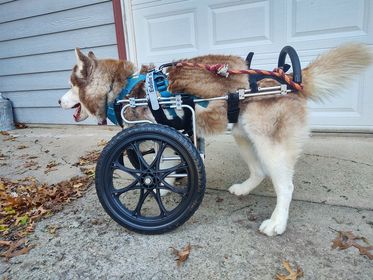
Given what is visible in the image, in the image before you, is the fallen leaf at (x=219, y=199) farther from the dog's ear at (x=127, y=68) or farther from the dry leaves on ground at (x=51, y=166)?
the dry leaves on ground at (x=51, y=166)

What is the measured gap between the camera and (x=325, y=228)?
6.31 ft

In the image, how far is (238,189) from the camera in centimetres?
241

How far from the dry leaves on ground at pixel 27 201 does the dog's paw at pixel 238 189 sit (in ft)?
4.23

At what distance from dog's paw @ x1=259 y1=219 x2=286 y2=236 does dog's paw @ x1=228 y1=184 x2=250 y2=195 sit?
0.50 meters

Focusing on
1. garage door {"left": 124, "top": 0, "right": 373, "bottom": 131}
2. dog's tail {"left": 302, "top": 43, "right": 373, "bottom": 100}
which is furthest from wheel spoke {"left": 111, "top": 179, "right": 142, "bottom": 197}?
garage door {"left": 124, "top": 0, "right": 373, "bottom": 131}

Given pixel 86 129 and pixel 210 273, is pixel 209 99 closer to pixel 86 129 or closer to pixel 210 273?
pixel 210 273

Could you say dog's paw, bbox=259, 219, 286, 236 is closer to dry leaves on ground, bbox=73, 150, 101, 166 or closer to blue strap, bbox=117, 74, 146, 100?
blue strap, bbox=117, 74, 146, 100

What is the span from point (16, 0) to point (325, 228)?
5.47 metres

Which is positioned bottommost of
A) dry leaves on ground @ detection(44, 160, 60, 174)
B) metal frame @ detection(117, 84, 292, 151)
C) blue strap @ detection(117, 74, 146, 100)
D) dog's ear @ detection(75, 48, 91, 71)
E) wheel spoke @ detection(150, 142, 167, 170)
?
dry leaves on ground @ detection(44, 160, 60, 174)

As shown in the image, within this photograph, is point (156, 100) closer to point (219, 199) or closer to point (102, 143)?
point (219, 199)

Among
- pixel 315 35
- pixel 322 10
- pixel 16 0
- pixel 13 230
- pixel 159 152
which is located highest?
pixel 16 0

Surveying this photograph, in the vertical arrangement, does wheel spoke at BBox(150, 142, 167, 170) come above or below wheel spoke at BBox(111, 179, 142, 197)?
above

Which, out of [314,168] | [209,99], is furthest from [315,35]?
[209,99]

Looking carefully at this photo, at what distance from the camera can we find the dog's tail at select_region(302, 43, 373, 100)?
1876 millimetres
